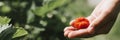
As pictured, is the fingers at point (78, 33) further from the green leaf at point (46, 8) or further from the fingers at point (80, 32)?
the green leaf at point (46, 8)

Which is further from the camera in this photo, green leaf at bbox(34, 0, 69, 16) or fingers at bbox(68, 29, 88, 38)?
green leaf at bbox(34, 0, 69, 16)

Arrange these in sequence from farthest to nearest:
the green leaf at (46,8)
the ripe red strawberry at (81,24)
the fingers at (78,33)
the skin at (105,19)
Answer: the green leaf at (46,8)
the ripe red strawberry at (81,24)
the fingers at (78,33)
the skin at (105,19)

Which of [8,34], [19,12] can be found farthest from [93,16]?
[19,12]

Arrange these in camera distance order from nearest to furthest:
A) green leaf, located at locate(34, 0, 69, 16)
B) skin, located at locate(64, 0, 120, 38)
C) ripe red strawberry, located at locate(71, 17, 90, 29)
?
skin, located at locate(64, 0, 120, 38)
ripe red strawberry, located at locate(71, 17, 90, 29)
green leaf, located at locate(34, 0, 69, 16)

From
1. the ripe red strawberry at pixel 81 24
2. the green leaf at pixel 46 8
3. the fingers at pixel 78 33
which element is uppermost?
the green leaf at pixel 46 8

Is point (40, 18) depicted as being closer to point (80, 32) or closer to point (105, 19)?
point (80, 32)

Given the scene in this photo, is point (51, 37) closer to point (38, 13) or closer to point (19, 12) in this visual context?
point (38, 13)

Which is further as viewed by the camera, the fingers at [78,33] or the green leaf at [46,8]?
the green leaf at [46,8]

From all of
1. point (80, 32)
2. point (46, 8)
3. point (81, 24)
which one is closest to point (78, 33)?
point (80, 32)

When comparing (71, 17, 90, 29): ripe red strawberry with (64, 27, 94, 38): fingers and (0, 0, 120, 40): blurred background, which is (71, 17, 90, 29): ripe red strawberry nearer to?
(64, 27, 94, 38): fingers

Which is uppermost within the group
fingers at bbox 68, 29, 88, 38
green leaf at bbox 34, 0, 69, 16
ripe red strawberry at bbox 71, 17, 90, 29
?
green leaf at bbox 34, 0, 69, 16

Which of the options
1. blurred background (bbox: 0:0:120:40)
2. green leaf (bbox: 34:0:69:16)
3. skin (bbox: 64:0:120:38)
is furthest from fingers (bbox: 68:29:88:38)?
green leaf (bbox: 34:0:69:16)

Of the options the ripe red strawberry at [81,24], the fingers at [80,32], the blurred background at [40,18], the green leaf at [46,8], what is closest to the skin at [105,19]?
the fingers at [80,32]
